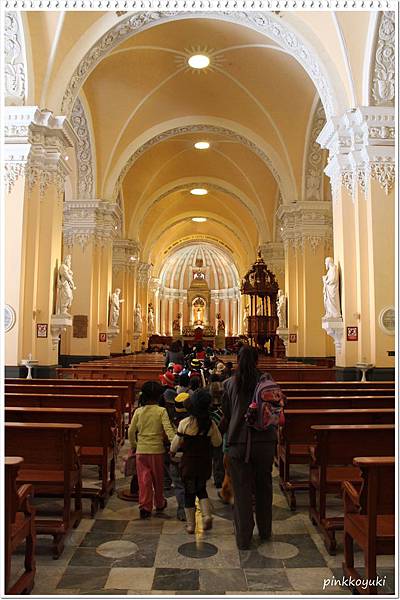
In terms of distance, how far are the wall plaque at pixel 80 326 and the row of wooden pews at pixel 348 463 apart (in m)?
9.79

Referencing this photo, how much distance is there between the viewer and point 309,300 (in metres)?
15.5

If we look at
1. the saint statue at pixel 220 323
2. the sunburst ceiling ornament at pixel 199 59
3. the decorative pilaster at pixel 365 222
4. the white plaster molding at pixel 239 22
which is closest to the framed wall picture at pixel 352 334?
the decorative pilaster at pixel 365 222

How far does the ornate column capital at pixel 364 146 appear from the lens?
911 centimetres

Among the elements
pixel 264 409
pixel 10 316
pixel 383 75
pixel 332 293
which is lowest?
pixel 264 409

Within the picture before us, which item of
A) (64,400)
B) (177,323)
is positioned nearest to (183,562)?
(64,400)

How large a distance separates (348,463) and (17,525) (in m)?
2.60

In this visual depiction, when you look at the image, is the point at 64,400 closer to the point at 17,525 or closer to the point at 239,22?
the point at 17,525

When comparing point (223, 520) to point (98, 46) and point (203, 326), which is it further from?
point (203, 326)

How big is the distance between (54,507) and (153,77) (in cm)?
1304

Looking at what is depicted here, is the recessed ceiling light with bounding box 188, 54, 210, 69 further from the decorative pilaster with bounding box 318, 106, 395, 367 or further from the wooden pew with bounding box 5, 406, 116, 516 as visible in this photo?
the wooden pew with bounding box 5, 406, 116, 516

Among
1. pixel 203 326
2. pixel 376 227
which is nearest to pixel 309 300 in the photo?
pixel 376 227

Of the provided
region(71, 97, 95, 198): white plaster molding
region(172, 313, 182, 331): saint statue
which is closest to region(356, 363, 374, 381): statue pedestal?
region(71, 97, 95, 198): white plaster molding

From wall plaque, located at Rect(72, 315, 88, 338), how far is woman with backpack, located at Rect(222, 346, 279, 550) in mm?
11870

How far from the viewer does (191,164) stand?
2245 centimetres
